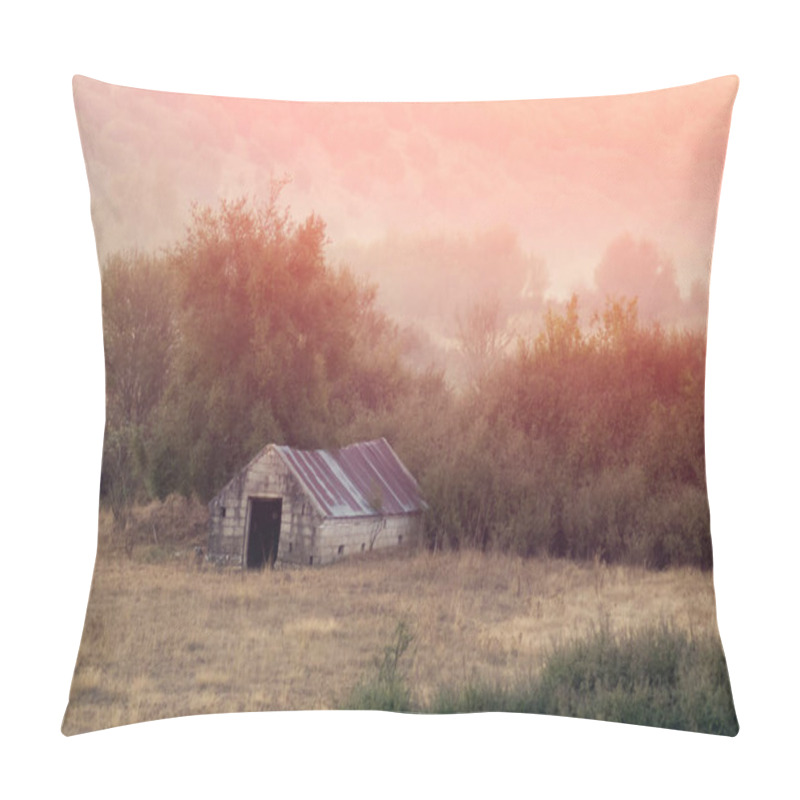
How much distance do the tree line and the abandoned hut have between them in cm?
5

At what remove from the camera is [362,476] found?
11.9 ft

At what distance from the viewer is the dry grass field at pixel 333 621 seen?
353cm

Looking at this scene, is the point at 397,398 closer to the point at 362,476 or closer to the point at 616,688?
the point at 362,476

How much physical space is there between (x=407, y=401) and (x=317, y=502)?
455 millimetres

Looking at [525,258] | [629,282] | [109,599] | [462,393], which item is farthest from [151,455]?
[629,282]

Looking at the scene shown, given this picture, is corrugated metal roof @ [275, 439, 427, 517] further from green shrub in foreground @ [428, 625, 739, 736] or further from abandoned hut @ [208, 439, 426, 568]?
green shrub in foreground @ [428, 625, 739, 736]

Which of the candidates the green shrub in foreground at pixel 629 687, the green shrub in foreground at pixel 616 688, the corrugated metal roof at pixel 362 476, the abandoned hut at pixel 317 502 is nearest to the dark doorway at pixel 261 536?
the abandoned hut at pixel 317 502

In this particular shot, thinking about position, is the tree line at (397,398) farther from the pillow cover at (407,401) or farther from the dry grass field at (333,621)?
the dry grass field at (333,621)

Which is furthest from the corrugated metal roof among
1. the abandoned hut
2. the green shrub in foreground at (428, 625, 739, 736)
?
the green shrub in foreground at (428, 625, 739, 736)

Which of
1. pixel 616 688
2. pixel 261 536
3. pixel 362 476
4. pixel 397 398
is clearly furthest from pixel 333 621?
pixel 616 688

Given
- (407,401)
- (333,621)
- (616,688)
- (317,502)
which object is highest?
(407,401)

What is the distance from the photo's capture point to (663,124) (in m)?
3.58

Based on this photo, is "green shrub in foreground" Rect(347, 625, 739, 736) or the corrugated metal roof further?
the corrugated metal roof

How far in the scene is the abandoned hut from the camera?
3635mm
